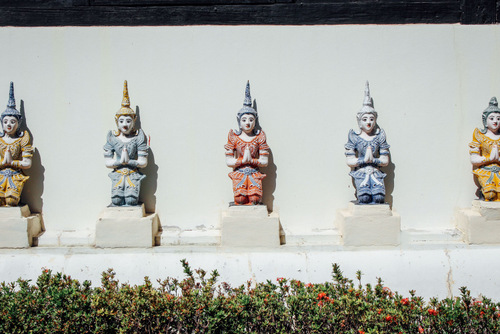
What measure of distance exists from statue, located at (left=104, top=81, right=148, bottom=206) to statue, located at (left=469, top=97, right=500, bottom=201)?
10.4 feet

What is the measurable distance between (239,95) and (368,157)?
4.64 feet

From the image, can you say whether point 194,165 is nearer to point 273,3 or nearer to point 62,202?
point 62,202

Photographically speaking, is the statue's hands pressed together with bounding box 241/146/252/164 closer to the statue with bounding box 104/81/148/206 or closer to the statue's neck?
the statue with bounding box 104/81/148/206

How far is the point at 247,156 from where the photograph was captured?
4.35 m

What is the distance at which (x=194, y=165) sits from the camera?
475 cm

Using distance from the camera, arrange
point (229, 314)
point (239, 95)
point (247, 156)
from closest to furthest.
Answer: point (229, 314) → point (247, 156) → point (239, 95)

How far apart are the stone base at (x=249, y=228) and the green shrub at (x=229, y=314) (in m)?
1.05

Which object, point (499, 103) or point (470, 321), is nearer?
point (470, 321)

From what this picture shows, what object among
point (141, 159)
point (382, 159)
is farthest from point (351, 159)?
point (141, 159)

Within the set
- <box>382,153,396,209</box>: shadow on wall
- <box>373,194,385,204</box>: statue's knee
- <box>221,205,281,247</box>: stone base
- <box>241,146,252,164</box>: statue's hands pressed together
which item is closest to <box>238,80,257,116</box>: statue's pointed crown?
<box>241,146,252,164</box>: statue's hands pressed together

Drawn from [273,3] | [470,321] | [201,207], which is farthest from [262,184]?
[470,321]

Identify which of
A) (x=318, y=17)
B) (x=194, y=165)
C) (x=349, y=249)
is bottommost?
(x=349, y=249)

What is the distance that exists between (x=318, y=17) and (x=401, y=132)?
4.71 feet

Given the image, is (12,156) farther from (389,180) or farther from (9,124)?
(389,180)
